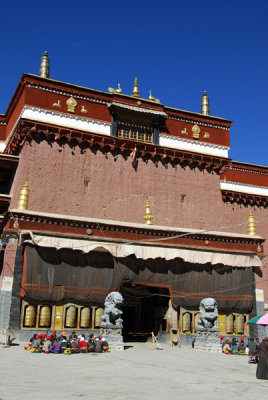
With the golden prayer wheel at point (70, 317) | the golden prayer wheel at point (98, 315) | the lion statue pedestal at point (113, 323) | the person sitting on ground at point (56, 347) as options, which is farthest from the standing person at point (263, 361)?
the golden prayer wheel at point (70, 317)

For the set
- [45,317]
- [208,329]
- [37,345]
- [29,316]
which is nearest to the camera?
[37,345]

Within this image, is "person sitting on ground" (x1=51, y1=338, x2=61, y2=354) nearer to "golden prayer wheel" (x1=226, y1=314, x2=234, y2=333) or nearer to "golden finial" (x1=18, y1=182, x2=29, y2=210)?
"golden finial" (x1=18, y1=182, x2=29, y2=210)

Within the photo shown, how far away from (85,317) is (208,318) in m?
5.36

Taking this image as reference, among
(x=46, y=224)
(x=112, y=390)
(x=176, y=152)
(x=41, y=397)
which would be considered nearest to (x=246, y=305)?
(x=176, y=152)

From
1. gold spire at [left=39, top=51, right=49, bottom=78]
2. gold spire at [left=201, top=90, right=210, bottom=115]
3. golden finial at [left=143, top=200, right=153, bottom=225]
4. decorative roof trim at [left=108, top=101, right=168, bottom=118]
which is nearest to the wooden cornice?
decorative roof trim at [left=108, top=101, right=168, bottom=118]

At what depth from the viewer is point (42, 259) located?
56.5 ft

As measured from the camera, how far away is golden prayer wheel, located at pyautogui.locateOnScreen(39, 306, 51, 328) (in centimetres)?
1681

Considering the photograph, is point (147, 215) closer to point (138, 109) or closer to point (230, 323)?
point (138, 109)

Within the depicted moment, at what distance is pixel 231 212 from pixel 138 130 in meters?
7.79

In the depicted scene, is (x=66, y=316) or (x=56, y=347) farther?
(x=66, y=316)

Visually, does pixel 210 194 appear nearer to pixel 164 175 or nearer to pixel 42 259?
pixel 164 175

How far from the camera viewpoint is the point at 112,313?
650 inches

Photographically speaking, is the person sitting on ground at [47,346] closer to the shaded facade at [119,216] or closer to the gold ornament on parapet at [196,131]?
the shaded facade at [119,216]

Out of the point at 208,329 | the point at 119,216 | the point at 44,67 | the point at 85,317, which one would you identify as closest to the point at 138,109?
the point at 119,216
